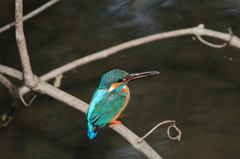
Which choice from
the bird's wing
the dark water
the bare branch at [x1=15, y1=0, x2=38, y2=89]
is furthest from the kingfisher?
the dark water

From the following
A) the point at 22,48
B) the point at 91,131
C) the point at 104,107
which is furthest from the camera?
the point at 104,107

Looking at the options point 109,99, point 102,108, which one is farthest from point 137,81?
point 102,108

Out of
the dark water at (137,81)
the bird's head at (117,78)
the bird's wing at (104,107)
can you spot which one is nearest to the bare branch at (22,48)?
the bird's wing at (104,107)

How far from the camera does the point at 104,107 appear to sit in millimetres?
3221

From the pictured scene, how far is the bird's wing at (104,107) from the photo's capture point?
10.1 feet

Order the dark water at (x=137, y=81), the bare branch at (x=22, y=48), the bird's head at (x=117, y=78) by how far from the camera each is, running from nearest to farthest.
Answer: the bare branch at (x=22, y=48), the bird's head at (x=117, y=78), the dark water at (x=137, y=81)

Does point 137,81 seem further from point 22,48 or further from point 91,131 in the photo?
point 22,48

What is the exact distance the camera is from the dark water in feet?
15.3

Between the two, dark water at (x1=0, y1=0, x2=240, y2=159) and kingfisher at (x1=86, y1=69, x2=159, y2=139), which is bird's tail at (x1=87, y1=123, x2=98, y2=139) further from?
dark water at (x1=0, y1=0, x2=240, y2=159)

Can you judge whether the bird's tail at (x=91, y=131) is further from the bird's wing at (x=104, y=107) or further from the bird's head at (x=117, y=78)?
the bird's head at (x=117, y=78)

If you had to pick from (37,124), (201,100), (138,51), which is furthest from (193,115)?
(37,124)

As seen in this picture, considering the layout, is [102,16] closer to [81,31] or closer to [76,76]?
[81,31]

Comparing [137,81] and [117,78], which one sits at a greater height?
[117,78]

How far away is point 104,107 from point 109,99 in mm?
93
